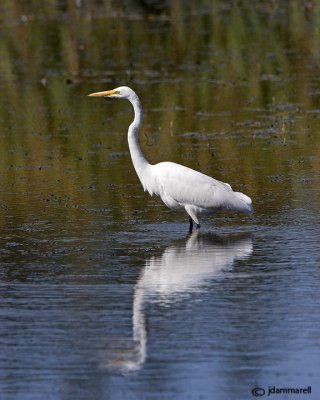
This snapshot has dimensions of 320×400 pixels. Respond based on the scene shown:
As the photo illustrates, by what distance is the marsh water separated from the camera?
691 cm

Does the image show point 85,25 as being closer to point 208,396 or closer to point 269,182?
point 269,182

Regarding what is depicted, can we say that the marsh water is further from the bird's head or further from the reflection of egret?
the bird's head

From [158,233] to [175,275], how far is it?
1597mm

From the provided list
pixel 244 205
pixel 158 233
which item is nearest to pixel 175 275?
pixel 158 233

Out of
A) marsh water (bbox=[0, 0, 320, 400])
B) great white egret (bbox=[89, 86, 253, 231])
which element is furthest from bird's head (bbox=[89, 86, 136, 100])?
marsh water (bbox=[0, 0, 320, 400])

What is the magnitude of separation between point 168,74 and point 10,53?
460cm

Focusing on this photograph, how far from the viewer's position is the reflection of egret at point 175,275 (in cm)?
710

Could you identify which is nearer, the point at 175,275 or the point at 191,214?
the point at 175,275

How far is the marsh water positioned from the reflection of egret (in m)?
0.02

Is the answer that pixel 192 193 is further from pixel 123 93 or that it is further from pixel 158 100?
pixel 158 100

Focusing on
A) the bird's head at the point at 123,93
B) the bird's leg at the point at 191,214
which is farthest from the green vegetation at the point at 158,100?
the bird's head at the point at 123,93

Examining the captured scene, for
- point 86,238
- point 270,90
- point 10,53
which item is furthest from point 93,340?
point 10,53

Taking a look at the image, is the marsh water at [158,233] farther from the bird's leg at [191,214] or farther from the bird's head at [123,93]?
the bird's head at [123,93]

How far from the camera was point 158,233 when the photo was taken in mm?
10523
